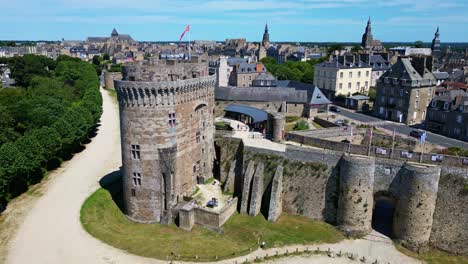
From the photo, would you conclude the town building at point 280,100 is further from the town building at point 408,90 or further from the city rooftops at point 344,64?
the city rooftops at point 344,64

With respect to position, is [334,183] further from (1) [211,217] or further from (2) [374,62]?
(2) [374,62]

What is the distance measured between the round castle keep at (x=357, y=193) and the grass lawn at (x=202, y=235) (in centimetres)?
186

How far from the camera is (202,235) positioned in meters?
30.9

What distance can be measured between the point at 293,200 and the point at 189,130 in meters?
12.3

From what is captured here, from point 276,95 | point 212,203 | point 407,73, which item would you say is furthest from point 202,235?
point 407,73

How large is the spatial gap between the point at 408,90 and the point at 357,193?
111 ft

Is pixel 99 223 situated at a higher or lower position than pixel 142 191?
lower

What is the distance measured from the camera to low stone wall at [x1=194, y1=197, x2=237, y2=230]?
3130cm

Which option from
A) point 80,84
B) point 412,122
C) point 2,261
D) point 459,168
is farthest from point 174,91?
point 80,84

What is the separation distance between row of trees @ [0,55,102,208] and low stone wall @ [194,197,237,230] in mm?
19294

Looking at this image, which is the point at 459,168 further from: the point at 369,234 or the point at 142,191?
the point at 142,191

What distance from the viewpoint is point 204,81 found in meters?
35.5

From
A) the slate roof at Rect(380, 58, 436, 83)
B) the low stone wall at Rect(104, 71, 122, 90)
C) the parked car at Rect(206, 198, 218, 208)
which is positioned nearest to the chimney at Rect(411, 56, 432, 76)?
the slate roof at Rect(380, 58, 436, 83)

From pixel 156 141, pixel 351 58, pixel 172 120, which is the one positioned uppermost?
pixel 351 58
